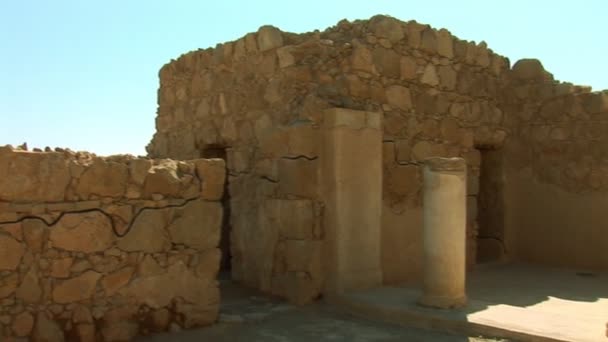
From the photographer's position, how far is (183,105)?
8.20m

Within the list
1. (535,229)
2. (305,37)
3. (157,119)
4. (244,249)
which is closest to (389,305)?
(244,249)

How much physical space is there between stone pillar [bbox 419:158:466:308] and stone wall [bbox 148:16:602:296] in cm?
120

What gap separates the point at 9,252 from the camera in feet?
13.3

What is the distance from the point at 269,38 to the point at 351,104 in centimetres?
127

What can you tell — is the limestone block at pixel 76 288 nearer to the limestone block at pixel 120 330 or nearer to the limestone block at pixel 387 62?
the limestone block at pixel 120 330

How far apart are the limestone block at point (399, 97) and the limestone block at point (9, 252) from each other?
433 centimetres

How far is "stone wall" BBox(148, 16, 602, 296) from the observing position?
634 cm

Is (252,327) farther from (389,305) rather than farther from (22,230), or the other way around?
(22,230)

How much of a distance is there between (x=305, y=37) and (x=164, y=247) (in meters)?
3.17

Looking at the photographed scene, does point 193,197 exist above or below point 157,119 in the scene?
below

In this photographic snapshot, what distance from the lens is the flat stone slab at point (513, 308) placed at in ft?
15.3

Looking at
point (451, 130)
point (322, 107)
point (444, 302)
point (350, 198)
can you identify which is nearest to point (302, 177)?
point (350, 198)

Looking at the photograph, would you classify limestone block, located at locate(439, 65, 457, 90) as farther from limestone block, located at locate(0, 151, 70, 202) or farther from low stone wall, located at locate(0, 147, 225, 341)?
limestone block, located at locate(0, 151, 70, 202)

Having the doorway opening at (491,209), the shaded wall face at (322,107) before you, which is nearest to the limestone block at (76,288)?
the shaded wall face at (322,107)
